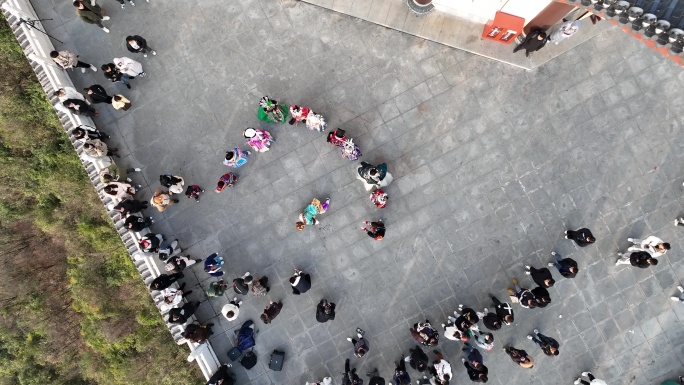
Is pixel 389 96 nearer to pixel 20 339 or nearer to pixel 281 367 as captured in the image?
pixel 281 367

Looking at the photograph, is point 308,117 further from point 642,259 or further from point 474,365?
point 642,259

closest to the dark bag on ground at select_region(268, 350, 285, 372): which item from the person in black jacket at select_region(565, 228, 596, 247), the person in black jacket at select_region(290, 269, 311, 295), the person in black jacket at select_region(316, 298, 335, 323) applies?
the person in black jacket at select_region(316, 298, 335, 323)

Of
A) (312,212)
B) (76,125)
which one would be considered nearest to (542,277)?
(312,212)

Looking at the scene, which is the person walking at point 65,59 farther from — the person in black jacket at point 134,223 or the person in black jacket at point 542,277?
the person in black jacket at point 542,277

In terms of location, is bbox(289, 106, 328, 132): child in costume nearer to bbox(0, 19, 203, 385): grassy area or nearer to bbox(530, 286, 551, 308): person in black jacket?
bbox(0, 19, 203, 385): grassy area

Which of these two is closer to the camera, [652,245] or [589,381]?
[652,245]
